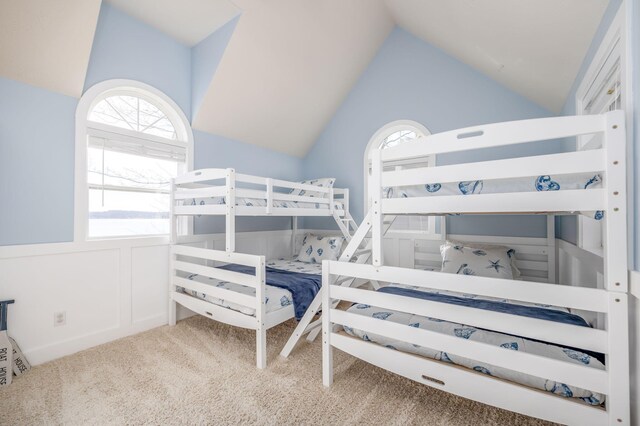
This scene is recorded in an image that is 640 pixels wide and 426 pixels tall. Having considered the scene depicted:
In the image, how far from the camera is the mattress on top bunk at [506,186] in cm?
116

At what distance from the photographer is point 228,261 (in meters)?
2.32

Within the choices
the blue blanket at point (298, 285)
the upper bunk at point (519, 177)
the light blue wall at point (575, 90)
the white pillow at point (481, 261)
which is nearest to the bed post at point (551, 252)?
the light blue wall at point (575, 90)

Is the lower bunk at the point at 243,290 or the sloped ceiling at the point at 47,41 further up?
the sloped ceiling at the point at 47,41

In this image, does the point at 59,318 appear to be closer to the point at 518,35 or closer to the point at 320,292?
the point at 320,292

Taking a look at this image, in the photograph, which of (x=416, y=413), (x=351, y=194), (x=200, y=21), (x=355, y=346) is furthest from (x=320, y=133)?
(x=416, y=413)

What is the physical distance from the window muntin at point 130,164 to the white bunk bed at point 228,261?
0.26 meters

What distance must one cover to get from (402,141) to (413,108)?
426mm

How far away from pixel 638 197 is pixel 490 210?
0.49m

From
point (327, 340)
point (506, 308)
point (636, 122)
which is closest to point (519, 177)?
point (636, 122)

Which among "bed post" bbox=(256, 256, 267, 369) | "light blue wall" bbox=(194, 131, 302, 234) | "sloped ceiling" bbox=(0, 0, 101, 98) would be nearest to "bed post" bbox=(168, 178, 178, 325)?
"light blue wall" bbox=(194, 131, 302, 234)

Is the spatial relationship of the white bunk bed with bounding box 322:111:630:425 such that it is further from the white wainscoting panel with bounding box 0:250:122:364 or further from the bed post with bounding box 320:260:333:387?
the white wainscoting panel with bounding box 0:250:122:364

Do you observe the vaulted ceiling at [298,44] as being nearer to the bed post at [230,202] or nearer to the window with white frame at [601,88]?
the window with white frame at [601,88]

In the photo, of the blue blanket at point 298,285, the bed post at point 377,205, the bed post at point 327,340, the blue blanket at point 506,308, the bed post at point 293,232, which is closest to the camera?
the bed post at point 377,205

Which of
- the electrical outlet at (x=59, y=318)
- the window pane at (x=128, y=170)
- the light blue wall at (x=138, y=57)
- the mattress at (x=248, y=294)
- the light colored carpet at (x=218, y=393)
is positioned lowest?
the light colored carpet at (x=218, y=393)
